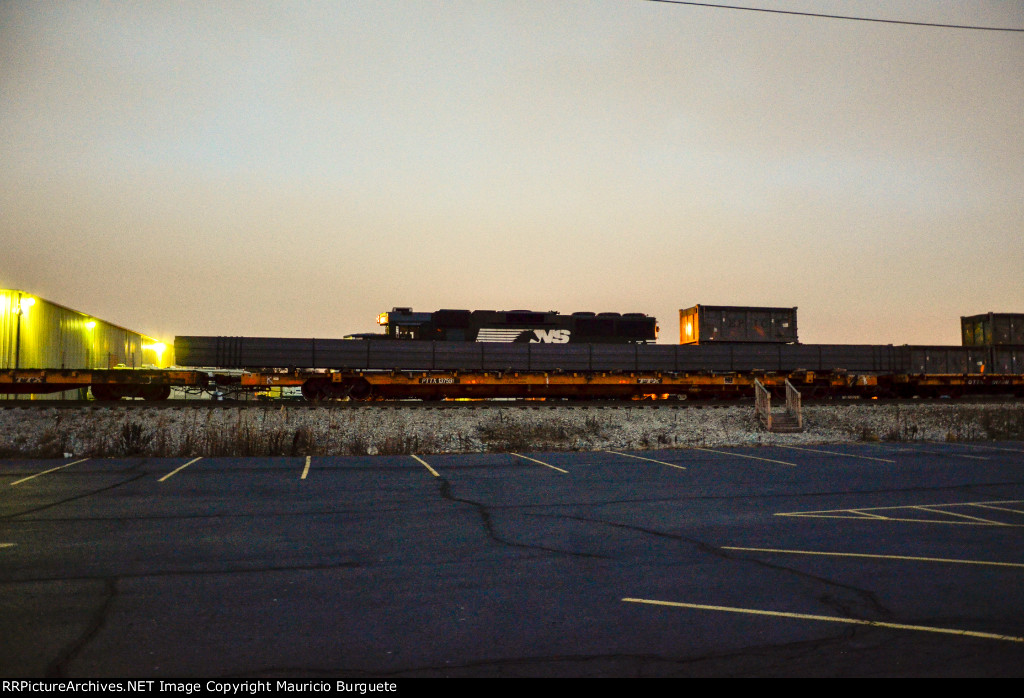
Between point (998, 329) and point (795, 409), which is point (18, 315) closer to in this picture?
point (795, 409)

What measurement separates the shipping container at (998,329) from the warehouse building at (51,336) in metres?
44.7

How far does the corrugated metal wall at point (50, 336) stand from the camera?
30312 mm

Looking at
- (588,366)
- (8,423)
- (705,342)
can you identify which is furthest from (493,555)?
(705,342)

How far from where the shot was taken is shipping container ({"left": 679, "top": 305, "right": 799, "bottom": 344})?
3241 cm

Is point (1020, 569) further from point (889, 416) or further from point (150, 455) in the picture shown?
point (889, 416)

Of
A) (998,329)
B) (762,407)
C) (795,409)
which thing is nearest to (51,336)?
(762,407)

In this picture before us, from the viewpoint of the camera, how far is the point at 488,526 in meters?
8.00

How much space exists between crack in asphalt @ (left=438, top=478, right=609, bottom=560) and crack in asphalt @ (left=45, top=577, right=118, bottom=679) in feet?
→ 12.3

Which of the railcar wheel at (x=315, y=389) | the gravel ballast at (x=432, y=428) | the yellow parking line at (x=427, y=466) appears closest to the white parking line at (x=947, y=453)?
the gravel ballast at (x=432, y=428)

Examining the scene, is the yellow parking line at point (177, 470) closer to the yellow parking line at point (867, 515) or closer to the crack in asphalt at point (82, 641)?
the crack in asphalt at point (82, 641)

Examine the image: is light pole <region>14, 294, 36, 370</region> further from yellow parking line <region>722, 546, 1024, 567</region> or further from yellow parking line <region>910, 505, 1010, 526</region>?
yellow parking line <region>910, 505, 1010, 526</region>

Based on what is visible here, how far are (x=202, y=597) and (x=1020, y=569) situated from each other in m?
7.41

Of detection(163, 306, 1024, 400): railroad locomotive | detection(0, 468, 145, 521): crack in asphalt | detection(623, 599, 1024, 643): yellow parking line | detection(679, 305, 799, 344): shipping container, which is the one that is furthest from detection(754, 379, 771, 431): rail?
detection(0, 468, 145, 521): crack in asphalt

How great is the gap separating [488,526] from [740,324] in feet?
91.3
